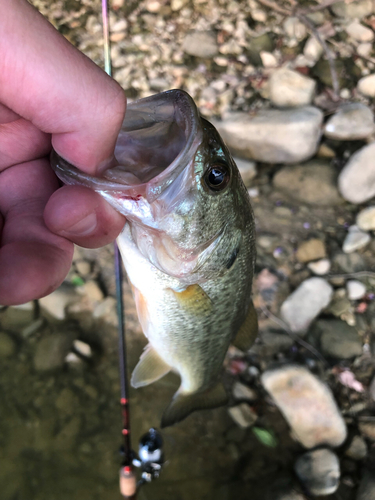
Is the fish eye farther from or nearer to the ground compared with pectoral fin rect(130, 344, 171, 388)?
farther from the ground

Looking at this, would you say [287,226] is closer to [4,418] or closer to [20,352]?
[20,352]

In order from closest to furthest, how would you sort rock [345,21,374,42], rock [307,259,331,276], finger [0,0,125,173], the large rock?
finger [0,0,125,173]
rock [307,259,331,276]
the large rock
rock [345,21,374,42]

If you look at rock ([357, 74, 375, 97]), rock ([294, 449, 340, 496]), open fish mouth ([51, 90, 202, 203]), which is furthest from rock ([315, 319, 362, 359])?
rock ([357, 74, 375, 97])

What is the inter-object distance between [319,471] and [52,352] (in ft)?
7.34

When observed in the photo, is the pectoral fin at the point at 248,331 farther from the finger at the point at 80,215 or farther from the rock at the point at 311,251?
the rock at the point at 311,251

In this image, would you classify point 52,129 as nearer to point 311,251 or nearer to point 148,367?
point 148,367

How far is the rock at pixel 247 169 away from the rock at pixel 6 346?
250 centimetres

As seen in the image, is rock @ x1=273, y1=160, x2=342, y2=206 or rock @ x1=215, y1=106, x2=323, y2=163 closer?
rock @ x1=215, y1=106, x2=323, y2=163

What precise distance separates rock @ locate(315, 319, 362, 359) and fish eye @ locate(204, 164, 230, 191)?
7.08 feet

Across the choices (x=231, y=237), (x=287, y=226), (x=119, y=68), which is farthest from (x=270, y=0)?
(x=231, y=237)

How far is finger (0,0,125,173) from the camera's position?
91 cm

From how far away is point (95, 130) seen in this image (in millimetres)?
1037

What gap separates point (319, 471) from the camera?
262 centimetres

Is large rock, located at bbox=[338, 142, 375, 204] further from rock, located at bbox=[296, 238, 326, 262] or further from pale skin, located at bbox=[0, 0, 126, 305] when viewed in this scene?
pale skin, located at bbox=[0, 0, 126, 305]
